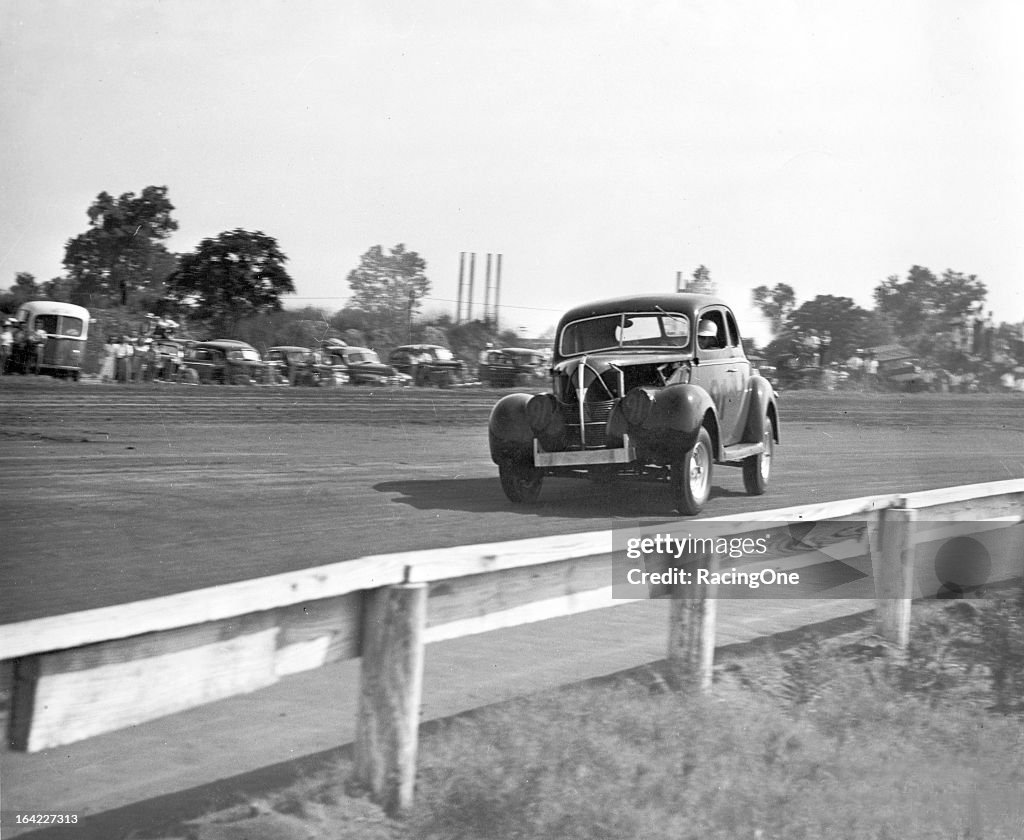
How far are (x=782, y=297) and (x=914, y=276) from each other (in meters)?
0.56

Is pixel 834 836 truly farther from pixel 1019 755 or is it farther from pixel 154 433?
pixel 154 433

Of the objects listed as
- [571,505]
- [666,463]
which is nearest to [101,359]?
[571,505]

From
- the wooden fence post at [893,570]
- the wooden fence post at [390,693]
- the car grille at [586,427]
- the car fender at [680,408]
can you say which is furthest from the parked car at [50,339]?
the wooden fence post at [893,570]

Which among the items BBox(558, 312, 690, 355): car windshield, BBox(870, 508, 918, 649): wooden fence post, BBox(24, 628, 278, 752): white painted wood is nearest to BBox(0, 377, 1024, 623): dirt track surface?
BBox(870, 508, 918, 649): wooden fence post

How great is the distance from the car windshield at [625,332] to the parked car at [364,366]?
2.03 feet

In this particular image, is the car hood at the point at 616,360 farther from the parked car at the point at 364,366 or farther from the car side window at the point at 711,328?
the parked car at the point at 364,366

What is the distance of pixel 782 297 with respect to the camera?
3887 mm

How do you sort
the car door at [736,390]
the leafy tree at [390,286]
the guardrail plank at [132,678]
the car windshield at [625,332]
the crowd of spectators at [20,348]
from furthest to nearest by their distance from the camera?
the car door at [736,390] < the car windshield at [625,332] < the leafy tree at [390,286] < the crowd of spectators at [20,348] < the guardrail plank at [132,678]

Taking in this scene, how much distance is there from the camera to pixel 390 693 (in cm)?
271

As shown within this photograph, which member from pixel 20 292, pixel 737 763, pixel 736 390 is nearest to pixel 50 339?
pixel 20 292

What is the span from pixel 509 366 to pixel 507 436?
25cm

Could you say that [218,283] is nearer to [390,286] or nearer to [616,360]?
[390,286]

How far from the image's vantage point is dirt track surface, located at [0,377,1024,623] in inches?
112
